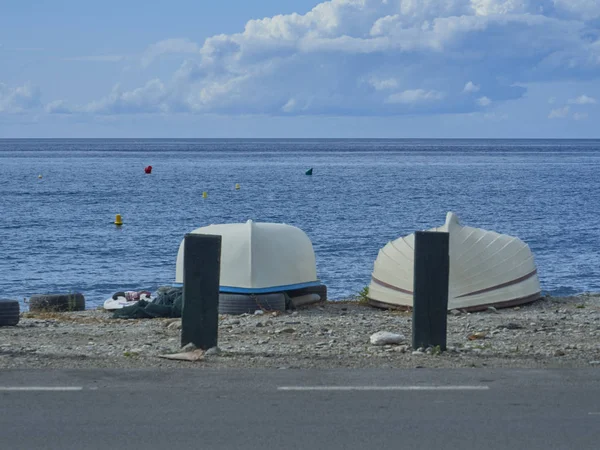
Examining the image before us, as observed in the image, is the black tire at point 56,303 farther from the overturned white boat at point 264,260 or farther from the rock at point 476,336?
the rock at point 476,336

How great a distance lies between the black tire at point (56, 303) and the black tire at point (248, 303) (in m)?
4.39

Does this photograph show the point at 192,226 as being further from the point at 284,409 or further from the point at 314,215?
the point at 284,409

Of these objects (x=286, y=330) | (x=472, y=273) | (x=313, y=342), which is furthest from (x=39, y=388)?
(x=472, y=273)

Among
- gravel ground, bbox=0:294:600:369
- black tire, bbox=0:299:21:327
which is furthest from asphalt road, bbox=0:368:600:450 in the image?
black tire, bbox=0:299:21:327

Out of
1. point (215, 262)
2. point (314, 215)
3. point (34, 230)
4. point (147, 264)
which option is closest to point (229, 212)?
point (314, 215)

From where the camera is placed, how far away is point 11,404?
6434 millimetres

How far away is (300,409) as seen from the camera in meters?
6.31

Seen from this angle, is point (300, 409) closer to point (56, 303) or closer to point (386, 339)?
point (386, 339)

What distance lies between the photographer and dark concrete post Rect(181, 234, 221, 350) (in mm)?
8148

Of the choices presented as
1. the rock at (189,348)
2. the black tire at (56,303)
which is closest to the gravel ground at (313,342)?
the rock at (189,348)

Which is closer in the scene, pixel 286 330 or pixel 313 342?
pixel 313 342

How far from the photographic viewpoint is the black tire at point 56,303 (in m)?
16.7

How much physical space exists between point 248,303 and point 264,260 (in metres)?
0.87

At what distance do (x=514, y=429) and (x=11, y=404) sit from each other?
3409 millimetres
